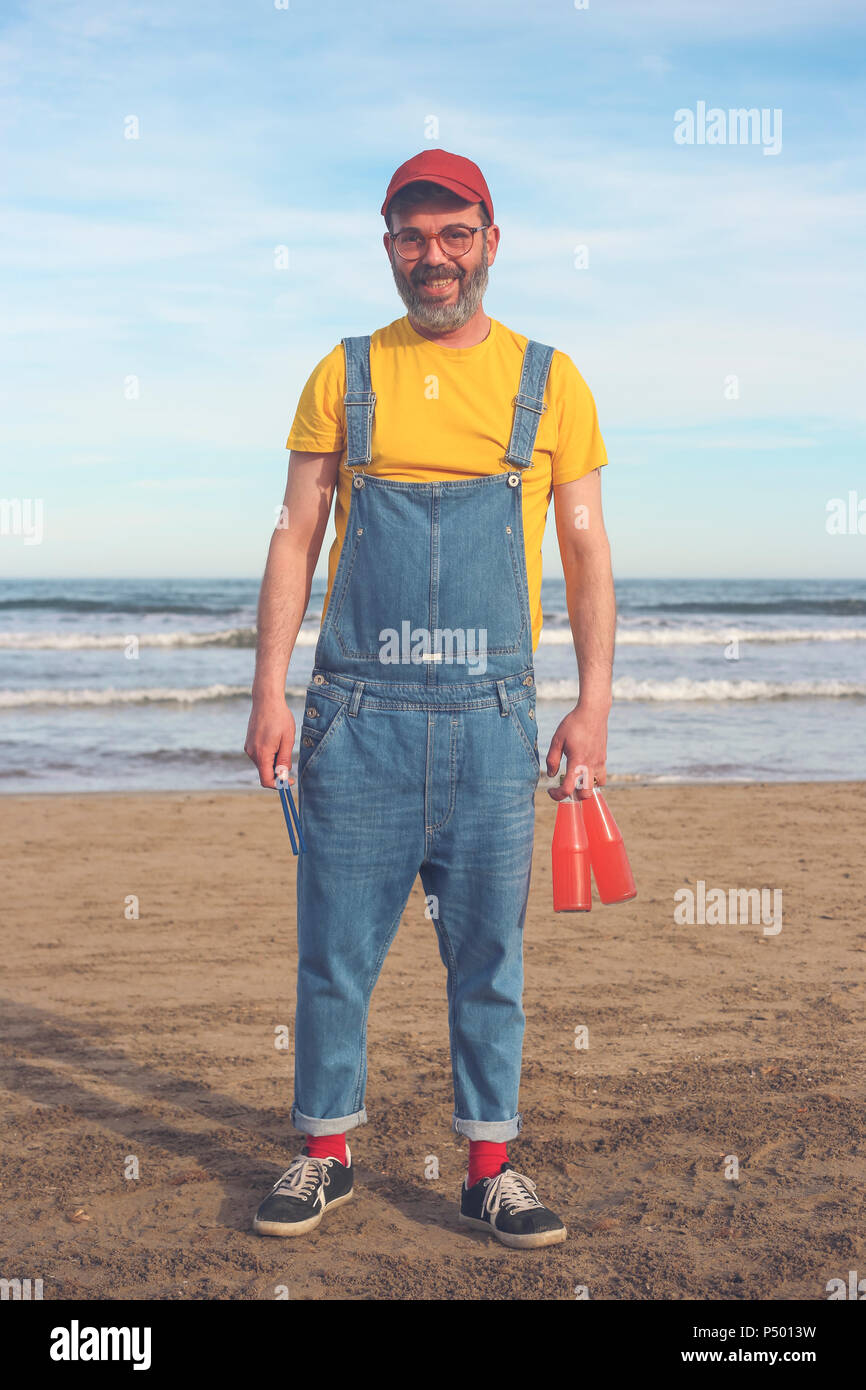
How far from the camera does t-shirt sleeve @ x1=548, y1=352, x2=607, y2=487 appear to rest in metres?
2.77

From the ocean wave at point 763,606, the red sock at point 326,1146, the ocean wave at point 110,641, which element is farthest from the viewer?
the ocean wave at point 763,606

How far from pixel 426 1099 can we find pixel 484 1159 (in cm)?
75

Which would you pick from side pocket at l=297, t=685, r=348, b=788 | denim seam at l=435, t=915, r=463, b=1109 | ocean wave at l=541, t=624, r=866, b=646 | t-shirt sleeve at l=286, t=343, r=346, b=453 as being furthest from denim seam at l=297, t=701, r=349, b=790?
ocean wave at l=541, t=624, r=866, b=646

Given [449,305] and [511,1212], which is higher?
[449,305]

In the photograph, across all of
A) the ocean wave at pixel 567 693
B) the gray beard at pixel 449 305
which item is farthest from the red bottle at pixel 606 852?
the ocean wave at pixel 567 693

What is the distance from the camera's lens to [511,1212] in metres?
2.80

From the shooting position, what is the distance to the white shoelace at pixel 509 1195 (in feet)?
9.25

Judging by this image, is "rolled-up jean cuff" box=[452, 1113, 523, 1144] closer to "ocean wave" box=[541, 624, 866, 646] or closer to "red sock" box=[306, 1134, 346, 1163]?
"red sock" box=[306, 1134, 346, 1163]

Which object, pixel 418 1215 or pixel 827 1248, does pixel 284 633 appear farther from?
pixel 827 1248

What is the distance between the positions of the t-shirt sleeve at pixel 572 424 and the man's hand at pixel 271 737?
33.3 inches

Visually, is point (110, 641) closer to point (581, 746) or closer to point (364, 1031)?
point (364, 1031)

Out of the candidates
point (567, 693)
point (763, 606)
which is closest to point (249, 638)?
point (567, 693)

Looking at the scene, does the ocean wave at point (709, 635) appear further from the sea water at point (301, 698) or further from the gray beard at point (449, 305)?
the gray beard at point (449, 305)
